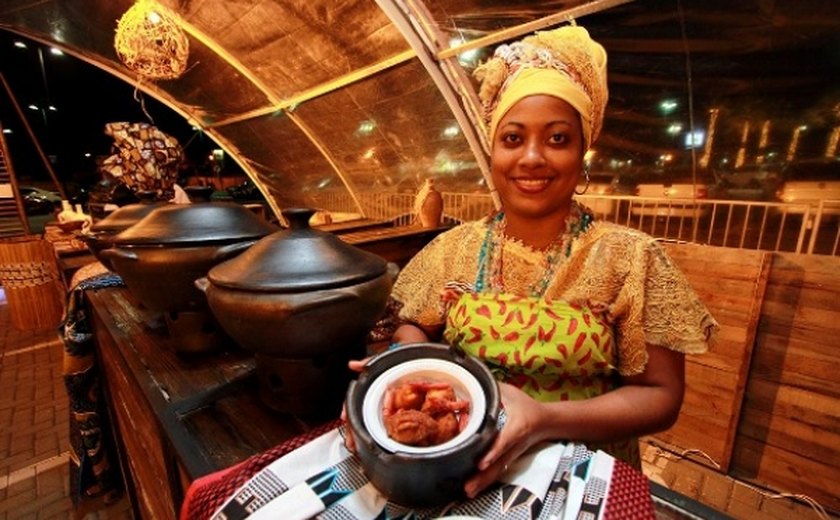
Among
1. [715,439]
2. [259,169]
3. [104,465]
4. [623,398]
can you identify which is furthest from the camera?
[259,169]

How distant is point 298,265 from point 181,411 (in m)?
0.61

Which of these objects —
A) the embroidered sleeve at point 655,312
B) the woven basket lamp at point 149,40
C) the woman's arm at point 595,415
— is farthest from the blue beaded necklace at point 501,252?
the woven basket lamp at point 149,40

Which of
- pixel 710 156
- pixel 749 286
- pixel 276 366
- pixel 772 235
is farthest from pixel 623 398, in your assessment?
pixel 772 235

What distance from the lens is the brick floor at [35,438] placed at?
2678mm

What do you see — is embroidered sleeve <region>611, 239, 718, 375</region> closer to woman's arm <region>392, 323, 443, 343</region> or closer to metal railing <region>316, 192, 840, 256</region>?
woman's arm <region>392, 323, 443, 343</region>

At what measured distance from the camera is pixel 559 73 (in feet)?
3.73

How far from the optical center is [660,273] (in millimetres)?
1146

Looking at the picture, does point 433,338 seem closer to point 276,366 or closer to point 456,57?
point 276,366

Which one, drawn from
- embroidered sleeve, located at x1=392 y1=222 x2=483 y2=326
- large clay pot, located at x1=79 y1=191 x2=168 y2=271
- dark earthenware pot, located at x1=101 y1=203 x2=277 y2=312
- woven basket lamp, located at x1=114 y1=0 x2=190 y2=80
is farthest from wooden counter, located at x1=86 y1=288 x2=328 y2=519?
woven basket lamp, located at x1=114 y1=0 x2=190 y2=80

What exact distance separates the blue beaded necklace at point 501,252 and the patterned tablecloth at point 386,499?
558mm

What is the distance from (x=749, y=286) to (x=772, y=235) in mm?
1929

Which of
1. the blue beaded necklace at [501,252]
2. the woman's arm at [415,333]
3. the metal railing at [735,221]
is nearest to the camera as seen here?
the blue beaded necklace at [501,252]

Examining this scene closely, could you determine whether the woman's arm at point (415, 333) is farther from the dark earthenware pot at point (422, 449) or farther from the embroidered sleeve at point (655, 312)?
the embroidered sleeve at point (655, 312)

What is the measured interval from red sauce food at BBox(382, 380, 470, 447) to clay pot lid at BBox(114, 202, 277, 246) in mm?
890
